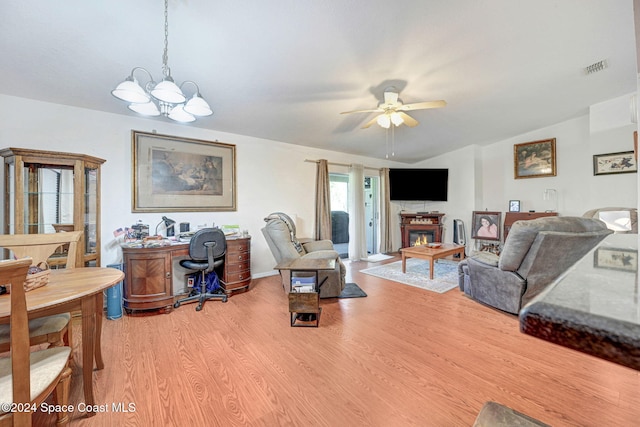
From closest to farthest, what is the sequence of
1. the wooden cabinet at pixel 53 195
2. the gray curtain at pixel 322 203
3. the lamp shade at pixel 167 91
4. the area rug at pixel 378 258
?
the lamp shade at pixel 167 91 < the wooden cabinet at pixel 53 195 < the gray curtain at pixel 322 203 < the area rug at pixel 378 258

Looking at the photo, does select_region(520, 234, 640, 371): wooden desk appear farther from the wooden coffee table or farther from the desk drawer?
the wooden coffee table

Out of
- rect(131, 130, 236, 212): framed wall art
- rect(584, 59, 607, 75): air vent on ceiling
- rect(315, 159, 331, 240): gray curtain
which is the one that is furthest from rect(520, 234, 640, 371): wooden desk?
rect(315, 159, 331, 240): gray curtain

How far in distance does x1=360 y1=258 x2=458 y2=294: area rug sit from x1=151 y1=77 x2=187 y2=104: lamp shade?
3.58 metres

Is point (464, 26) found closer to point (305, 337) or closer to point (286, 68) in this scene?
point (286, 68)

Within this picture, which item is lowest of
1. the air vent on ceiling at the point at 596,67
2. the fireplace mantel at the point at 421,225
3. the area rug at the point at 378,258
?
the area rug at the point at 378,258

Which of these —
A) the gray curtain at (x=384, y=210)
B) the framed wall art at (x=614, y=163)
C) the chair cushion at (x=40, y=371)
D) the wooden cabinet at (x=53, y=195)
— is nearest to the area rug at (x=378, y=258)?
the gray curtain at (x=384, y=210)

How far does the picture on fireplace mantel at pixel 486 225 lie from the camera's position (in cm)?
552

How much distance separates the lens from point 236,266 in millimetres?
3484

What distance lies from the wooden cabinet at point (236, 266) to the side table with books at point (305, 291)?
0.91 meters

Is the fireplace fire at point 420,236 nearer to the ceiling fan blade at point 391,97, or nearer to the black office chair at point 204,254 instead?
the ceiling fan blade at point 391,97

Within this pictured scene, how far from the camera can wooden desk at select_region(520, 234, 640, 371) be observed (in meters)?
0.24

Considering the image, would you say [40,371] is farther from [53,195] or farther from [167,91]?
[53,195]

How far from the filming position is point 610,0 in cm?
213

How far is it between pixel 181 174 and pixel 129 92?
187cm
